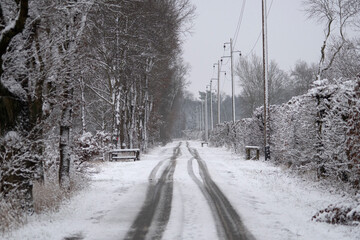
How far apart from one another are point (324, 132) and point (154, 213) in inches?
269

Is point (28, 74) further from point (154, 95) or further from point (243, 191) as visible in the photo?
point (154, 95)

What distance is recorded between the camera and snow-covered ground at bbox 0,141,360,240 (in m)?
6.66

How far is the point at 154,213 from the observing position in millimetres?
8281

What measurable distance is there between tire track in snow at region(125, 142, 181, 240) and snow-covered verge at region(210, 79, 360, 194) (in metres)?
4.58

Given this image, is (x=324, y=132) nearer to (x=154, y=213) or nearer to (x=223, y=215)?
(x=223, y=215)

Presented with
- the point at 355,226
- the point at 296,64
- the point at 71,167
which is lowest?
the point at 355,226

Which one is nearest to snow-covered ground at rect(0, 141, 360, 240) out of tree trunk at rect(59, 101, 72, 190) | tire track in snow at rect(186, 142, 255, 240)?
tire track in snow at rect(186, 142, 255, 240)

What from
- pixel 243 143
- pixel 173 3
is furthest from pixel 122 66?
pixel 243 143

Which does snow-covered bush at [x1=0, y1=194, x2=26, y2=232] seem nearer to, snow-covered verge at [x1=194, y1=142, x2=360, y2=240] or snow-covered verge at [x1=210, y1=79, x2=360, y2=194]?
snow-covered verge at [x1=194, y1=142, x2=360, y2=240]

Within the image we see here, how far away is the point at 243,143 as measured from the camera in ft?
90.6

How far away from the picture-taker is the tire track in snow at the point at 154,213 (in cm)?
662

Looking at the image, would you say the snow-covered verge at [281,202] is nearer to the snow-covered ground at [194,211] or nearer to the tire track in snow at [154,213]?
the snow-covered ground at [194,211]

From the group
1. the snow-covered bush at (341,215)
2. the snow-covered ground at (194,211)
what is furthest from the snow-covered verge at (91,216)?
the snow-covered bush at (341,215)

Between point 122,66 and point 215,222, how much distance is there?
1651 centimetres
